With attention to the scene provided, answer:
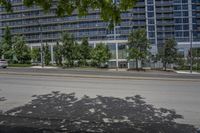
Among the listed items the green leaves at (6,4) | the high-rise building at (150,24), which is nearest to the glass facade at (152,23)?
the high-rise building at (150,24)

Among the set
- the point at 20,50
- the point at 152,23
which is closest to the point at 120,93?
the point at 20,50

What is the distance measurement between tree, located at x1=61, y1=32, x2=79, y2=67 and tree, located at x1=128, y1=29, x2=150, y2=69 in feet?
45.5

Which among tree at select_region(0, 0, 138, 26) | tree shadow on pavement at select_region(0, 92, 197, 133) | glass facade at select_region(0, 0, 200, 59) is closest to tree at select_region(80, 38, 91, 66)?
glass facade at select_region(0, 0, 200, 59)

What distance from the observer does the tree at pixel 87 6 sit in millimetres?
6539

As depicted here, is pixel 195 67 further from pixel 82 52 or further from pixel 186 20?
pixel 186 20

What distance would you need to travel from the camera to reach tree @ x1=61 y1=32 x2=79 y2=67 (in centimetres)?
6681

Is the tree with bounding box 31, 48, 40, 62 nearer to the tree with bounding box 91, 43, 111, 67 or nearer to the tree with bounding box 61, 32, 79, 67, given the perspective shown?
the tree with bounding box 61, 32, 79, 67

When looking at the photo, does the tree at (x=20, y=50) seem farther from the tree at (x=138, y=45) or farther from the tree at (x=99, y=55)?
the tree at (x=138, y=45)

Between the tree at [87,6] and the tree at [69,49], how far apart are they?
2360 inches

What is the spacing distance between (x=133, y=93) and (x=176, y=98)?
280 centimetres

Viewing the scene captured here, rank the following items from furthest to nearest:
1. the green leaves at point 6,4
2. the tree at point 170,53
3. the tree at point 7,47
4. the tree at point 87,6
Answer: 1. the tree at point 7,47
2. the tree at point 170,53
3. the green leaves at point 6,4
4. the tree at point 87,6

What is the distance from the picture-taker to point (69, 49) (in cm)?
6744

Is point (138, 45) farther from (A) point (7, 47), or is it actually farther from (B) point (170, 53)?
(A) point (7, 47)

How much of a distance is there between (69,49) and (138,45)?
53.7 ft
